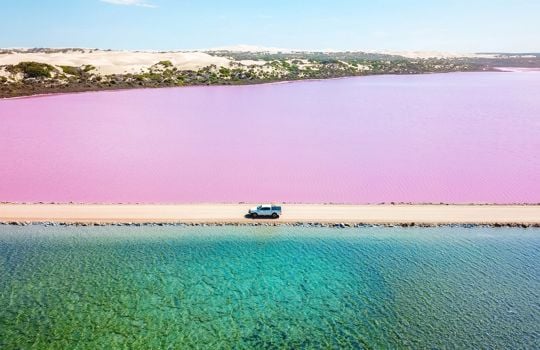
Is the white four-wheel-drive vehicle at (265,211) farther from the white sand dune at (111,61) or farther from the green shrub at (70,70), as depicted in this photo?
the white sand dune at (111,61)

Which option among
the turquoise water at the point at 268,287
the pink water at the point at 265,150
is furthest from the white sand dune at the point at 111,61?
the turquoise water at the point at 268,287

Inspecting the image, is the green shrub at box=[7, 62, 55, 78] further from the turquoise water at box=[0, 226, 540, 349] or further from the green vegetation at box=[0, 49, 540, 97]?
the turquoise water at box=[0, 226, 540, 349]

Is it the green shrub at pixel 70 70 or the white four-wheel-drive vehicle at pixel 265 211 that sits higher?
the green shrub at pixel 70 70

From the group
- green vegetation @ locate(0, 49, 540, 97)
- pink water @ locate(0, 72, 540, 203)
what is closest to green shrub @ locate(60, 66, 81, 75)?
green vegetation @ locate(0, 49, 540, 97)

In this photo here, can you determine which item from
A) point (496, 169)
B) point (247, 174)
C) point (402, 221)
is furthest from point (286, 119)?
point (402, 221)

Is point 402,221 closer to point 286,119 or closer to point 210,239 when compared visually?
point 210,239
